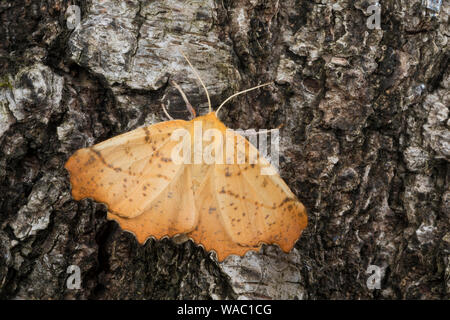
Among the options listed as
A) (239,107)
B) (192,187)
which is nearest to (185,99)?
(239,107)

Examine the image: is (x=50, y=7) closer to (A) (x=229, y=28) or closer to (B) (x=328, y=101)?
(A) (x=229, y=28)

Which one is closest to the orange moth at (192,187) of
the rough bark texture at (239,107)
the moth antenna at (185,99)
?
the moth antenna at (185,99)

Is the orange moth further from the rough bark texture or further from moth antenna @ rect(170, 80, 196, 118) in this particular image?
the rough bark texture

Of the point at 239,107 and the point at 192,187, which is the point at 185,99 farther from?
the point at 192,187

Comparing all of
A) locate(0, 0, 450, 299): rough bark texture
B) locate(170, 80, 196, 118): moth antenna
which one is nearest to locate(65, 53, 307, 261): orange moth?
locate(170, 80, 196, 118): moth antenna

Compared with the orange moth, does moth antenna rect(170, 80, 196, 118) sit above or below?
above
